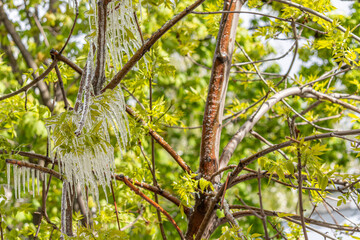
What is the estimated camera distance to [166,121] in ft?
4.66

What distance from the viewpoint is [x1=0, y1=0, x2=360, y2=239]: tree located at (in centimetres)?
74

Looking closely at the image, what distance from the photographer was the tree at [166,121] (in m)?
0.74

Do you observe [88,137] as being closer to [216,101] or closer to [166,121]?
→ [216,101]

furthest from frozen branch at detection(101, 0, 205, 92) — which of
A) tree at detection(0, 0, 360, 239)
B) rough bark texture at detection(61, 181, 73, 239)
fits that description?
rough bark texture at detection(61, 181, 73, 239)

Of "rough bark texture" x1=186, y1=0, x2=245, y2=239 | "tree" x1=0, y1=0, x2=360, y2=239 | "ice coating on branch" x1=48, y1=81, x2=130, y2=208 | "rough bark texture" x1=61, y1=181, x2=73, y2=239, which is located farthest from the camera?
"rough bark texture" x1=186, y1=0, x2=245, y2=239

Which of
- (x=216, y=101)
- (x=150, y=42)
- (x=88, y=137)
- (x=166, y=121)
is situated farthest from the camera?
(x=166, y=121)

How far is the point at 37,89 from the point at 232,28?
1.75m

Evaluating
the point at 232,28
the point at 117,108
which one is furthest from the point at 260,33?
the point at 117,108

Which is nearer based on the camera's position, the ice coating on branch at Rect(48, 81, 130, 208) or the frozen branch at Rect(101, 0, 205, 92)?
the ice coating on branch at Rect(48, 81, 130, 208)

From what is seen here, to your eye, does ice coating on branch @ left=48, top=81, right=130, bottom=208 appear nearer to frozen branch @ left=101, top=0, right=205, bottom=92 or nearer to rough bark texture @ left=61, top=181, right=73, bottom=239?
frozen branch @ left=101, top=0, right=205, bottom=92

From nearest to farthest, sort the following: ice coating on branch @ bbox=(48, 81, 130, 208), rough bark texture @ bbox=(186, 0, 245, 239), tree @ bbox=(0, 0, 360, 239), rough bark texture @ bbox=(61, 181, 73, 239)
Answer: ice coating on branch @ bbox=(48, 81, 130, 208)
tree @ bbox=(0, 0, 360, 239)
rough bark texture @ bbox=(61, 181, 73, 239)
rough bark texture @ bbox=(186, 0, 245, 239)

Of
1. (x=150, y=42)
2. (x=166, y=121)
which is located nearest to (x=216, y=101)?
(x=166, y=121)

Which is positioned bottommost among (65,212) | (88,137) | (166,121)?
(65,212)

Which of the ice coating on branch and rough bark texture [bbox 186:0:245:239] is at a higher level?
rough bark texture [bbox 186:0:245:239]
